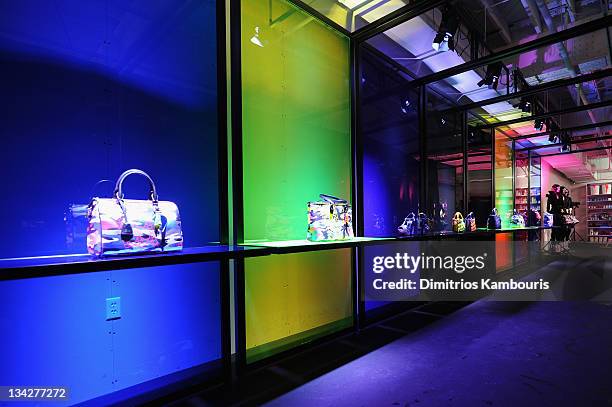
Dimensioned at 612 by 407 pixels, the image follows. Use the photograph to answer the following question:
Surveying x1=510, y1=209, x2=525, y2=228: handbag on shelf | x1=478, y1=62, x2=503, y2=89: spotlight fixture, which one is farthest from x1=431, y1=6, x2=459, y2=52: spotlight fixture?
x1=510, y1=209, x2=525, y2=228: handbag on shelf

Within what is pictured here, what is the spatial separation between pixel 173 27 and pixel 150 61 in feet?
0.97

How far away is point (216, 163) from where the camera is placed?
2.33 meters

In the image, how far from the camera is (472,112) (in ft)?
18.7

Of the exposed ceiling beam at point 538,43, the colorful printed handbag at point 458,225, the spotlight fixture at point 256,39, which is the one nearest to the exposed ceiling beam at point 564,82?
the exposed ceiling beam at point 538,43

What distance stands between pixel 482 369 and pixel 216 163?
2.36m

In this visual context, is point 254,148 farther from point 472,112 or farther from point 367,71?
point 472,112

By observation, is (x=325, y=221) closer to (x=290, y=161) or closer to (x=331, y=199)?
(x=331, y=199)

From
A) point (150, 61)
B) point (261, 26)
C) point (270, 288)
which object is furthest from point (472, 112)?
point (150, 61)

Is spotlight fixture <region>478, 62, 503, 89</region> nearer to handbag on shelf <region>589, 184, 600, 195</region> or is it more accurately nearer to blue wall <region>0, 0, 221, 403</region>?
blue wall <region>0, 0, 221, 403</region>

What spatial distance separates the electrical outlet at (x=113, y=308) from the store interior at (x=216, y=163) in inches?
1.1

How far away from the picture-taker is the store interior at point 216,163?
5.54 feet

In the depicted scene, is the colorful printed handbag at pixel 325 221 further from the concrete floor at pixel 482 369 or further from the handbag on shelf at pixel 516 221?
the handbag on shelf at pixel 516 221

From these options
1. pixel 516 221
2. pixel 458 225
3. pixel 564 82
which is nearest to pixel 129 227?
pixel 458 225

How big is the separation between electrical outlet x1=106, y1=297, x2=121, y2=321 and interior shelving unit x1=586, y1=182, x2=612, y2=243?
40.4 feet
